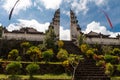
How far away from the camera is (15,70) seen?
75.6 ft

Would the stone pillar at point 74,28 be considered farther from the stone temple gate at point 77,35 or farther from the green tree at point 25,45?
the green tree at point 25,45

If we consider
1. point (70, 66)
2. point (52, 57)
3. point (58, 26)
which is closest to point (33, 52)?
point (52, 57)

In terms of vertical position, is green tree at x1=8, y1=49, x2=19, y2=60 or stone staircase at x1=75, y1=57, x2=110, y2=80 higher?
green tree at x1=8, y1=49, x2=19, y2=60

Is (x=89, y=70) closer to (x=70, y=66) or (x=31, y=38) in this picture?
(x=70, y=66)

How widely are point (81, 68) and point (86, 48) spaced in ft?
20.2

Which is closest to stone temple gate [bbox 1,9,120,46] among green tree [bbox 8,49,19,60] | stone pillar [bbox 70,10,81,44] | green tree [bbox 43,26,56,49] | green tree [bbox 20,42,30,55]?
stone pillar [bbox 70,10,81,44]

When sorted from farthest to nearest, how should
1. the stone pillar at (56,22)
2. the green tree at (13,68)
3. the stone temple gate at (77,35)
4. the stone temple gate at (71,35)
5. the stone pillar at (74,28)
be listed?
the stone pillar at (56,22) → the stone pillar at (74,28) → the stone temple gate at (77,35) → the stone temple gate at (71,35) → the green tree at (13,68)

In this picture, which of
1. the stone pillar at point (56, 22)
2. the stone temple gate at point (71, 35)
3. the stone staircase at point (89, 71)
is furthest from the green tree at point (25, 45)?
the stone pillar at point (56, 22)

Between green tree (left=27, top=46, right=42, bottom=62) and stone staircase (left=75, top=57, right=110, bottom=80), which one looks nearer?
stone staircase (left=75, top=57, right=110, bottom=80)

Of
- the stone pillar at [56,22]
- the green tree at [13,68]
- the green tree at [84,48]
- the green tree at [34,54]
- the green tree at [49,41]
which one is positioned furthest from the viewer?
the stone pillar at [56,22]

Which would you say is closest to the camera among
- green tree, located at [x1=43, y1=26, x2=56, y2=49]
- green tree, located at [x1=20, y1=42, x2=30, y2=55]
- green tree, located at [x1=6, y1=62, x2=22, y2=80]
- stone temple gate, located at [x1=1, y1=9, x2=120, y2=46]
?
green tree, located at [x1=6, y1=62, x2=22, y2=80]

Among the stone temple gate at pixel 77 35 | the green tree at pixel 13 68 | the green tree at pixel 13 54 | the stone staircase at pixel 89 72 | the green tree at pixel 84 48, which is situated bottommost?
the stone staircase at pixel 89 72

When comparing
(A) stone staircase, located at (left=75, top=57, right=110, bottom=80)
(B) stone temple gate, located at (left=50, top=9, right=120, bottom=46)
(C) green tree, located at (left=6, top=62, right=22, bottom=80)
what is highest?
(B) stone temple gate, located at (left=50, top=9, right=120, bottom=46)

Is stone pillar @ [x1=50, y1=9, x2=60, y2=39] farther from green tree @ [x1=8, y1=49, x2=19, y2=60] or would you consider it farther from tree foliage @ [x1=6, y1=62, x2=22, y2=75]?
tree foliage @ [x1=6, y1=62, x2=22, y2=75]
